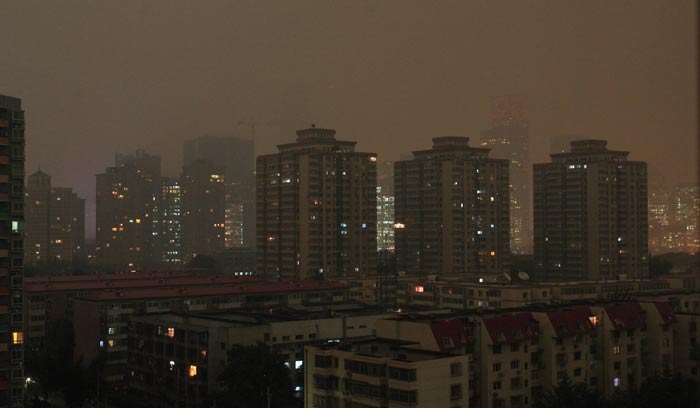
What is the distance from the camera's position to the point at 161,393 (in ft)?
36.3

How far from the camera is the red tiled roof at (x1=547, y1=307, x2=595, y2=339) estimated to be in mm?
9359

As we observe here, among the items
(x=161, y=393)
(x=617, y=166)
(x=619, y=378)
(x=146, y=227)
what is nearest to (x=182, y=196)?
(x=146, y=227)

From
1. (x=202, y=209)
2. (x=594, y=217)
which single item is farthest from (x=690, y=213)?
(x=202, y=209)

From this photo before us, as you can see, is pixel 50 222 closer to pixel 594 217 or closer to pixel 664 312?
pixel 594 217

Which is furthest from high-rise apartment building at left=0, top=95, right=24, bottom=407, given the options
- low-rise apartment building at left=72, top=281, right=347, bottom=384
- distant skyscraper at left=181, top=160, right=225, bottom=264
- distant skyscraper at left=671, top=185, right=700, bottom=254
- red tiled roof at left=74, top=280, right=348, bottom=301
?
distant skyscraper at left=181, top=160, right=225, bottom=264

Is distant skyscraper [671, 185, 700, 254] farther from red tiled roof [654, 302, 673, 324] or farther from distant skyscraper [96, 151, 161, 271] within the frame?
distant skyscraper [96, 151, 161, 271]

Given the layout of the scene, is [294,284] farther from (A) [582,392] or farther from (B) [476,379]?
(A) [582,392]

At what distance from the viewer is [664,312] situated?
408 inches

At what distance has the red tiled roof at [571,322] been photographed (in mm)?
9359

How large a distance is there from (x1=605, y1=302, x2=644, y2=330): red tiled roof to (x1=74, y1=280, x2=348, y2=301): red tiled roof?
773 centimetres

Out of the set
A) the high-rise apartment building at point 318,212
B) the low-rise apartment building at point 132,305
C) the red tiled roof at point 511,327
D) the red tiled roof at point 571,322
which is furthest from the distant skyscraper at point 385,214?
the red tiled roof at point 511,327

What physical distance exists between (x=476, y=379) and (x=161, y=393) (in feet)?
15.8

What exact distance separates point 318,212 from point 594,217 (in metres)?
8.62

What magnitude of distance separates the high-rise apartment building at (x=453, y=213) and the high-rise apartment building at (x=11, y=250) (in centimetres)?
1476
